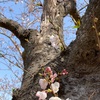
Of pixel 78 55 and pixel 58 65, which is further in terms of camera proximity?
pixel 58 65

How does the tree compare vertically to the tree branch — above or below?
below

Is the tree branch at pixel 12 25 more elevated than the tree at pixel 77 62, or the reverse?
the tree branch at pixel 12 25

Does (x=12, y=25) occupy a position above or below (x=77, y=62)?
above

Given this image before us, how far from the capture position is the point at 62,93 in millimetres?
1080

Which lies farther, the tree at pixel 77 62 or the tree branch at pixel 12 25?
the tree branch at pixel 12 25

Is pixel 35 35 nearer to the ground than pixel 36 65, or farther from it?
farther from it

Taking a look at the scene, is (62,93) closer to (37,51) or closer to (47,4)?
(37,51)

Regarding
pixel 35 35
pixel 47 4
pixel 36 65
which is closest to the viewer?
pixel 36 65

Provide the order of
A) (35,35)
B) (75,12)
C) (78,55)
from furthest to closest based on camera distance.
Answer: (75,12) < (35,35) < (78,55)

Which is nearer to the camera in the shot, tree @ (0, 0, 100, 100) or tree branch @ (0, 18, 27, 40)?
tree @ (0, 0, 100, 100)

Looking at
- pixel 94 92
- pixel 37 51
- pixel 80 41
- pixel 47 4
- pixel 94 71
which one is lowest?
pixel 94 92

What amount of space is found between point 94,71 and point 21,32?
3.67ft

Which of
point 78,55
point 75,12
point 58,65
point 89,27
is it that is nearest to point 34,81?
point 58,65

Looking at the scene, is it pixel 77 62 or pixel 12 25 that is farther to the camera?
pixel 12 25
